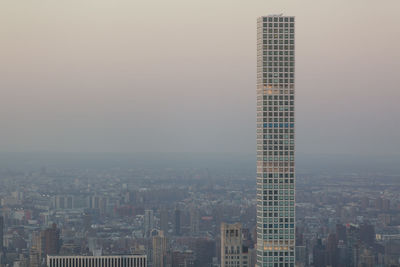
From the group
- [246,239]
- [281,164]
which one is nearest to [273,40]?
[281,164]

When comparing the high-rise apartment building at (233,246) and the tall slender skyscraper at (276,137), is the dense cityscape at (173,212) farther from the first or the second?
the tall slender skyscraper at (276,137)

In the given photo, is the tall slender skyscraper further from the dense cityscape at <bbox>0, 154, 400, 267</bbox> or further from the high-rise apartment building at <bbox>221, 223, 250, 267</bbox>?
the dense cityscape at <bbox>0, 154, 400, 267</bbox>

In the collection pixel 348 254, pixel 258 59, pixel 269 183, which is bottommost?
pixel 348 254

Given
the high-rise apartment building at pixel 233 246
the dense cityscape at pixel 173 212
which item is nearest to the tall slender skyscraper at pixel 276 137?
the high-rise apartment building at pixel 233 246

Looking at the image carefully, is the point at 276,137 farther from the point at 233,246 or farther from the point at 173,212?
the point at 173,212

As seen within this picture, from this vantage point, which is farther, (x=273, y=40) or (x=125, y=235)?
(x=125, y=235)

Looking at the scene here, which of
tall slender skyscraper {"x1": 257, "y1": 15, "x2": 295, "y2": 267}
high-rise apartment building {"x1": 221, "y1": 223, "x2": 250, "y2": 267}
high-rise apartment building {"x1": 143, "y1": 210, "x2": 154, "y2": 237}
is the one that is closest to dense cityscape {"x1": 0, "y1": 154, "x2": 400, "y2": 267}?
high-rise apartment building {"x1": 143, "y1": 210, "x2": 154, "y2": 237}

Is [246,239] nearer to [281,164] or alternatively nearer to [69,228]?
[281,164]
